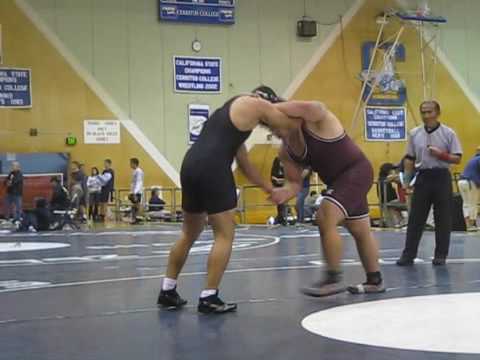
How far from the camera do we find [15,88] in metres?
21.2

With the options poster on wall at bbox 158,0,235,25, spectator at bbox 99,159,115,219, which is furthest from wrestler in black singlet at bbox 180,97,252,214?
poster on wall at bbox 158,0,235,25

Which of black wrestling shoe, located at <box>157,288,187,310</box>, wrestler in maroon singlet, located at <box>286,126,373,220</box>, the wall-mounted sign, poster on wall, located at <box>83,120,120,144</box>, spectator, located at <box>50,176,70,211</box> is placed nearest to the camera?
black wrestling shoe, located at <box>157,288,187,310</box>

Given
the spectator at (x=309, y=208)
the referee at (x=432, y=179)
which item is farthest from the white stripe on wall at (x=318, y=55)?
the referee at (x=432, y=179)

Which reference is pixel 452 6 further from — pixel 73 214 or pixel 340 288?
pixel 340 288

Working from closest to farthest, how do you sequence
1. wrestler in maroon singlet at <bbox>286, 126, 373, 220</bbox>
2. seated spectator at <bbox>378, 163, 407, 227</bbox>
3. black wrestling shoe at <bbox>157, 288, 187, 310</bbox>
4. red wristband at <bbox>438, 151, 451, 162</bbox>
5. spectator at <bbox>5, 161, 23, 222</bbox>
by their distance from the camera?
black wrestling shoe at <bbox>157, 288, 187, 310</bbox>
wrestler in maroon singlet at <bbox>286, 126, 373, 220</bbox>
red wristband at <bbox>438, 151, 451, 162</bbox>
seated spectator at <bbox>378, 163, 407, 227</bbox>
spectator at <bbox>5, 161, 23, 222</bbox>

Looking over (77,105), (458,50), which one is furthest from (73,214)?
(458,50)

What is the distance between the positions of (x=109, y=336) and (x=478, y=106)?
78.5ft

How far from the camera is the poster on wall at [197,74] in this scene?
900 inches

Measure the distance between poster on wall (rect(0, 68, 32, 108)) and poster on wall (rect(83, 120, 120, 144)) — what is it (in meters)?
1.62

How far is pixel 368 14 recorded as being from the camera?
82.5 feet

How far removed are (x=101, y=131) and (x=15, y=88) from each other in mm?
2470

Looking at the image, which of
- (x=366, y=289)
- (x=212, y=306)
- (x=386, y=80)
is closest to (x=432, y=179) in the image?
(x=366, y=289)

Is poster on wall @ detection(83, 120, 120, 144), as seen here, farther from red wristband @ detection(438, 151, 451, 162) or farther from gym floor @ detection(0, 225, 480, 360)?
red wristband @ detection(438, 151, 451, 162)

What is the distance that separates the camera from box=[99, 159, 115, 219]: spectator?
20986 millimetres
